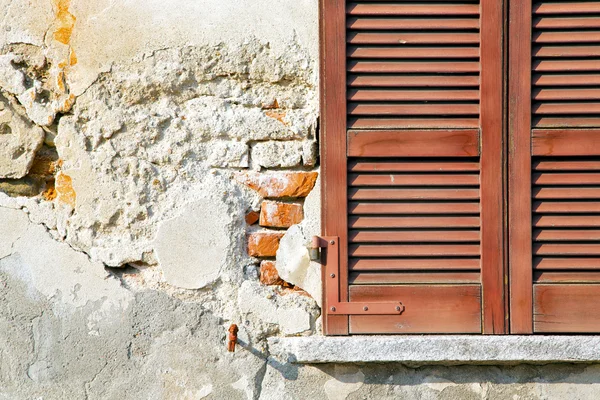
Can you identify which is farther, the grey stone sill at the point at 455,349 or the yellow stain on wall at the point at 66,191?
the yellow stain on wall at the point at 66,191

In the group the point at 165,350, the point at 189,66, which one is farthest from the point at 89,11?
the point at 165,350

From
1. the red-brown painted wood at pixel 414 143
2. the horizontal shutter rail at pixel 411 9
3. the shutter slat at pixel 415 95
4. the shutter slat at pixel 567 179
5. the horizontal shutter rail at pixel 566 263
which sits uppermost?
the horizontal shutter rail at pixel 411 9

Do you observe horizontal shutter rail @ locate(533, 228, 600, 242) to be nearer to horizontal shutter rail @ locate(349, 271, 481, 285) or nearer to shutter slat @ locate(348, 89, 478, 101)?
horizontal shutter rail @ locate(349, 271, 481, 285)

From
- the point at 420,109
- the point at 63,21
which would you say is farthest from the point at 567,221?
the point at 63,21

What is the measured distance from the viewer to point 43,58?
7.33 feet

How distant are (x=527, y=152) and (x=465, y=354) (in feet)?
2.26

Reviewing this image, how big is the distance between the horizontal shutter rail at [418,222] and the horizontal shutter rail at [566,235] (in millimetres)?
207

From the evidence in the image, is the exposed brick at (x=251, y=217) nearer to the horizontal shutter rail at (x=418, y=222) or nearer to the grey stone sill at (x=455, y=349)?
the horizontal shutter rail at (x=418, y=222)

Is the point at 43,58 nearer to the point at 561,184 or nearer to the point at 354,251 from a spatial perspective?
the point at 354,251

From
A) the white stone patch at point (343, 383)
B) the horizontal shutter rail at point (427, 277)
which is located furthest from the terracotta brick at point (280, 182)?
the white stone patch at point (343, 383)

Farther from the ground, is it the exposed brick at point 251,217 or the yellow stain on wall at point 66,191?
the yellow stain on wall at point 66,191

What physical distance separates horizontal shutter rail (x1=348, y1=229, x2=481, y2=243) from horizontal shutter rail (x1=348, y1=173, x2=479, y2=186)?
0.16m

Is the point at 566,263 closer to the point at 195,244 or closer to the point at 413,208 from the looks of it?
the point at 413,208

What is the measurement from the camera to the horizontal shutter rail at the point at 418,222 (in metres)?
2.16
